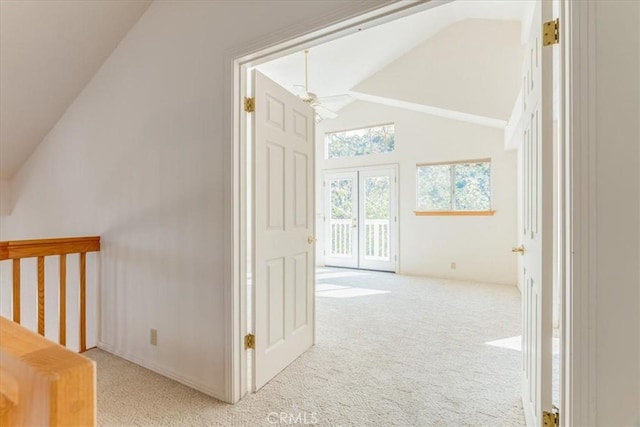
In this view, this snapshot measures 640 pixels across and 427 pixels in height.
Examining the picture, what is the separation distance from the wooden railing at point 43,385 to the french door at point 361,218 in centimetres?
552

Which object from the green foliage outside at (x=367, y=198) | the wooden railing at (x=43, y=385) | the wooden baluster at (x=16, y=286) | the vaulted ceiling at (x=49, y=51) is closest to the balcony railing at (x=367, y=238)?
the green foliage outside at (x=367, y=198)

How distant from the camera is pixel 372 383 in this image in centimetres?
193

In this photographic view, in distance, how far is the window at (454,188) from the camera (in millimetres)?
4914

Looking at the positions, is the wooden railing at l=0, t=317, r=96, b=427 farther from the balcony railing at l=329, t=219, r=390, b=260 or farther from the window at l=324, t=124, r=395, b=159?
the window at l=324, t=124, r=395, b=159

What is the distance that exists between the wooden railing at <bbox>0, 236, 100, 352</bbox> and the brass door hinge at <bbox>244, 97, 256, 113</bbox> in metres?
1.72

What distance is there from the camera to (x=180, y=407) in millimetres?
1683

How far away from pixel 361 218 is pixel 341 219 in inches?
19.0

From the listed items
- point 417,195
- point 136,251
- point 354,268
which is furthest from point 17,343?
point 354,268

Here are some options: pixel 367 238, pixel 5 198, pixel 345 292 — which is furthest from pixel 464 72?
pixel 5 198

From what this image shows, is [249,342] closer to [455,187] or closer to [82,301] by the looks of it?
[82,301]
